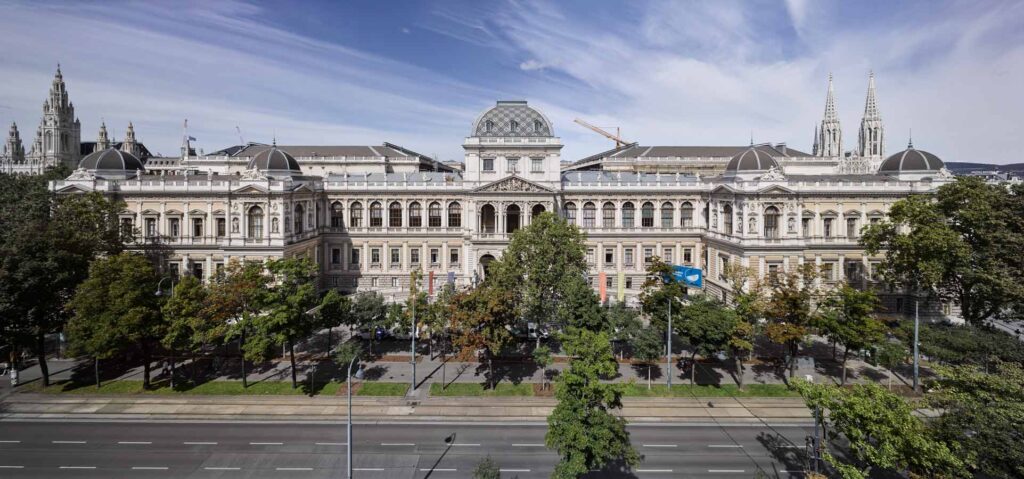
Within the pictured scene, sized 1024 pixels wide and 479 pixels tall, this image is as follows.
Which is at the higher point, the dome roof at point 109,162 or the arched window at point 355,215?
the dome roof at point 109,162

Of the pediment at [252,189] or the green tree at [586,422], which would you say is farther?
the pediment at [252,189]

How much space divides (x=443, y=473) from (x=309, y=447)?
31.1 feet

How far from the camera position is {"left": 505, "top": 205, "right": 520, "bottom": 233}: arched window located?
255 ft

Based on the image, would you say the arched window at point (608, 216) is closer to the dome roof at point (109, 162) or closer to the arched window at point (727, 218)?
the arched window at point (727, 218)

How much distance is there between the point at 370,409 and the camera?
41.2 m

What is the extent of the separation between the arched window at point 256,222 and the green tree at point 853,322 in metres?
62.1

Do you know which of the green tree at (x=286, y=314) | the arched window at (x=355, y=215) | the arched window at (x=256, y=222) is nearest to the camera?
the green tree at (x=286, y=314)

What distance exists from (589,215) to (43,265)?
62.7 meters

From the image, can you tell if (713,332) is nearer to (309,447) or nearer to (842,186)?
(309,447)

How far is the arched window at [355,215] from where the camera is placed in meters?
82.1

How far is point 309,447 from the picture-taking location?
34.3 meters

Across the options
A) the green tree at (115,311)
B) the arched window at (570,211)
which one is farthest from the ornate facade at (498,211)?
the green tree at (115,311)

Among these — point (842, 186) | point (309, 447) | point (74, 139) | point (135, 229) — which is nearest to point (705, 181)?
point (842, 186)

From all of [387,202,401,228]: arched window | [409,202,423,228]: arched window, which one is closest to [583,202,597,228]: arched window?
[409,202,423,228]: arched window
